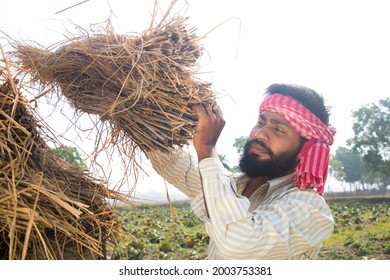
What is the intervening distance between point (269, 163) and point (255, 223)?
58cm

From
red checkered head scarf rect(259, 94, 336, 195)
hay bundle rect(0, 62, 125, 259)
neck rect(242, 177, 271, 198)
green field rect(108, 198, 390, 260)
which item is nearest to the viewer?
hay bundle rect(0, 62, 125, 259)

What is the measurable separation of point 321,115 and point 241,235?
3.37 ft

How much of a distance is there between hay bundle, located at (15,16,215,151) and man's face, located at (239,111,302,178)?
1.91 feet

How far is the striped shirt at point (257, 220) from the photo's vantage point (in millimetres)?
1965

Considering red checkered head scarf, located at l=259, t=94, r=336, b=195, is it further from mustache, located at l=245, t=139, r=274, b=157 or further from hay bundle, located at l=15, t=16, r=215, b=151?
hay bundle, located at l=15, t=16, r=215, b=151

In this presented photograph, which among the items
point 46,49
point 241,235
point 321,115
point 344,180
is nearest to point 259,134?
point 321,115

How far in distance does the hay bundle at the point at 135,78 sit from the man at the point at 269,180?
0.14m

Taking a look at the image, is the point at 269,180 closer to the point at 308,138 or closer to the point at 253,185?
the point at 253,185

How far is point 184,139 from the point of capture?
2.11 metres

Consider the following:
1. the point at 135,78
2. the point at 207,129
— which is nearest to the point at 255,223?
the point at 207,129

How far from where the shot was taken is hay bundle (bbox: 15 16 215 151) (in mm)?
1928

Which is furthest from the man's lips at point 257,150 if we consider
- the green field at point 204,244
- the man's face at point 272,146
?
the green field at point 204,244

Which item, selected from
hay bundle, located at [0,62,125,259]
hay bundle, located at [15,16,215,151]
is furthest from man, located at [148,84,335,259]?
hay bundle, located at [0,62,125,259]

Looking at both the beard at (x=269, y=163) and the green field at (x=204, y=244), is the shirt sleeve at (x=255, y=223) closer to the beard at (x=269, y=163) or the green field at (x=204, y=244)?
the beard at (x=269, y=163)
